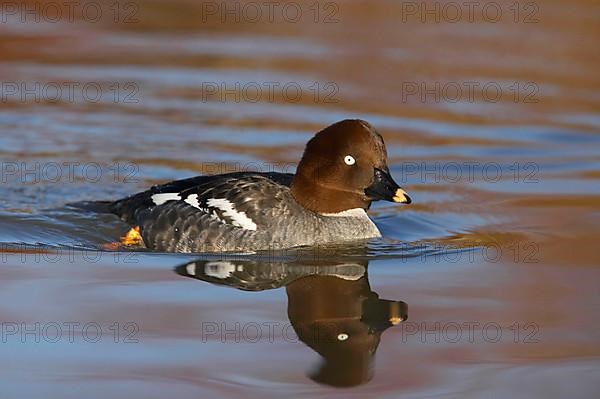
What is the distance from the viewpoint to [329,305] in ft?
27.3

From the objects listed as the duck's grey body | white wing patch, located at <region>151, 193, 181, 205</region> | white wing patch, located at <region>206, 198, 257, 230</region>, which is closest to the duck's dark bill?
the duck's grey body

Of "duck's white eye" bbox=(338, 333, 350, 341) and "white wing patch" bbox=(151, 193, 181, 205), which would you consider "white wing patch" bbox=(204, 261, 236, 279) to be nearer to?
"white wing patch" bbox=(151, 193, 181, 205)

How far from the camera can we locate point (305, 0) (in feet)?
64.6

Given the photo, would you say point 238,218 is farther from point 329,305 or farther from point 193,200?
point 329,305

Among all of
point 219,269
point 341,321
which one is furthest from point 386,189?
point 341,321

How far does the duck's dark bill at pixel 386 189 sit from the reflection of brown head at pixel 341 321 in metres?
0.80

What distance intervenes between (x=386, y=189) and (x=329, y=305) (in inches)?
62.7

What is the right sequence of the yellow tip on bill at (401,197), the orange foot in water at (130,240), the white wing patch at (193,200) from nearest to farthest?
the yellow tip on bill at (401,197), the white wing patch at (193,200), the orange foot in water at (130,240)

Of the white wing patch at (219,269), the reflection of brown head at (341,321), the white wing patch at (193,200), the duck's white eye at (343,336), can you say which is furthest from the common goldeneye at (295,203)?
the duck's white eye at (343,336)

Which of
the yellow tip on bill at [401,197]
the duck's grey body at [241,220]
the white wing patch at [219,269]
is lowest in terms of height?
the white wing patch at [219,269]

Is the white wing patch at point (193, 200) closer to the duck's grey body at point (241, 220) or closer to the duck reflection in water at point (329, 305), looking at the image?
the duck's grey body at point (241, 220)

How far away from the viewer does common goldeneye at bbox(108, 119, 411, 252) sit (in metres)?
9.62

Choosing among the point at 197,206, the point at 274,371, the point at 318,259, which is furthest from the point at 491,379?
the point at 197,206

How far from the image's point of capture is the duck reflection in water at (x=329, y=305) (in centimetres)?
721
